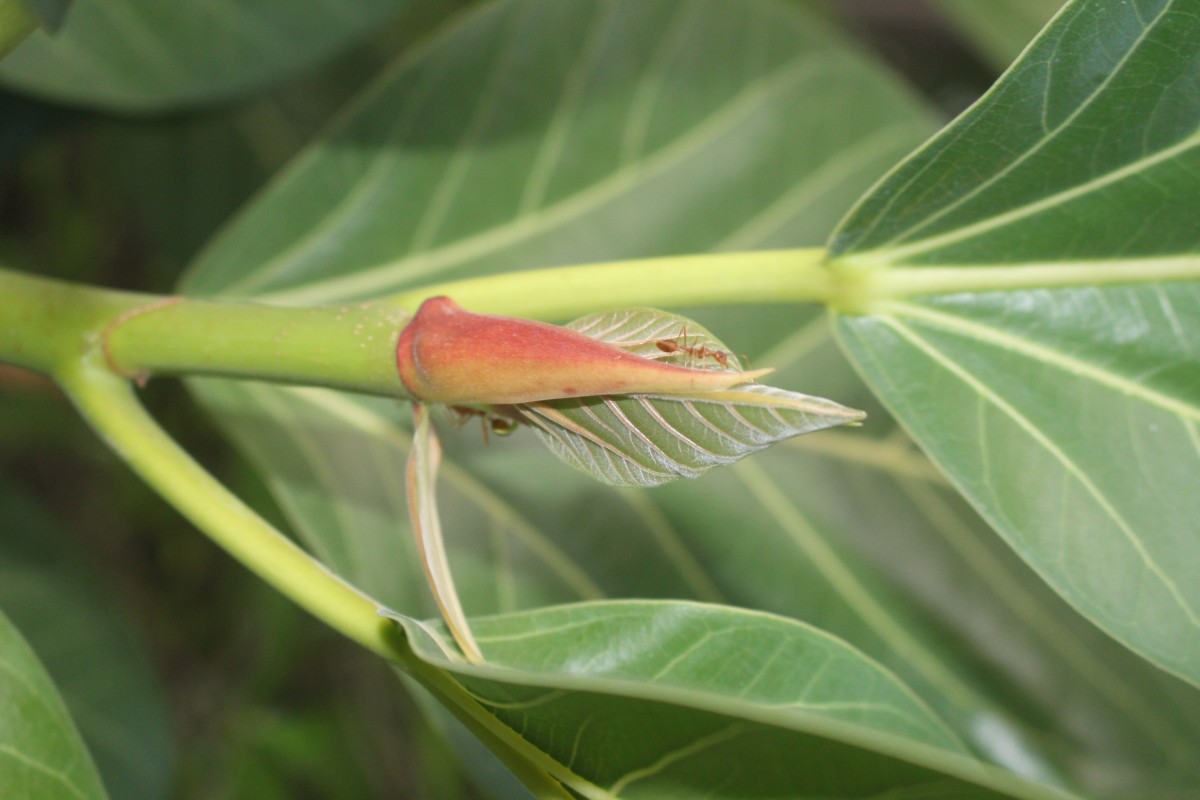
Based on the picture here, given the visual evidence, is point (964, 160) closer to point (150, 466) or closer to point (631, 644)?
point (631, 644)

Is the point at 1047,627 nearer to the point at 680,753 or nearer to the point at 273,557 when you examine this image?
the point at 680,753

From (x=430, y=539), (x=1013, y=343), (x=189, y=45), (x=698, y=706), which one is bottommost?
(x=698, y=706)

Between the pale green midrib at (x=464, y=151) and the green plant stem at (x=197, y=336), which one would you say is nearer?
the green plant stem at (x=197, y=336)

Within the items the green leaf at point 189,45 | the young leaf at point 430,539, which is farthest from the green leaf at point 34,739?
the green leaf at point 189,45

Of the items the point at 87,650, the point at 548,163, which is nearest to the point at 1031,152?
the point at 548,163

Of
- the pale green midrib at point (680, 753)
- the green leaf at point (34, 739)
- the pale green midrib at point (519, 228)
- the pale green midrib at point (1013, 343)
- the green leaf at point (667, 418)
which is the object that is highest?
the pale green midrib at point (519, 228)

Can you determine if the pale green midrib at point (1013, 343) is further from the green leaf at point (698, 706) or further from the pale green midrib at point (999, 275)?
the green leaf at point (698, 706)
